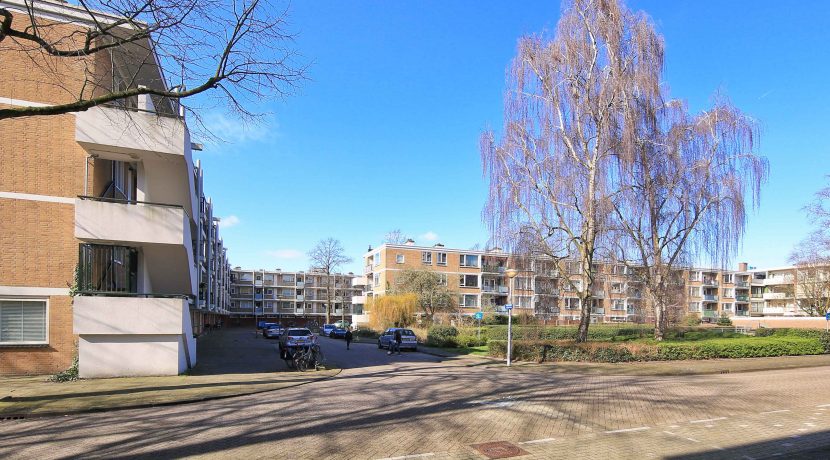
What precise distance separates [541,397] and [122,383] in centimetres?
1180

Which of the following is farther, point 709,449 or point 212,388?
point 212,388

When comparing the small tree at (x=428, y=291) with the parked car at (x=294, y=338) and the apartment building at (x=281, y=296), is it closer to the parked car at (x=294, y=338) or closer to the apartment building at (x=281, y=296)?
the parked car at (x=294, y=338)

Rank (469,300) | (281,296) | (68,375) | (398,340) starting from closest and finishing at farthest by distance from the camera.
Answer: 1. (68,375)
2. (398,340)
3. (469,300)
4. (281,296)

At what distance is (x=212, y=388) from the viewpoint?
1355cm

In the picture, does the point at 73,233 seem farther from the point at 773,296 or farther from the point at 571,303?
the point at 773,296

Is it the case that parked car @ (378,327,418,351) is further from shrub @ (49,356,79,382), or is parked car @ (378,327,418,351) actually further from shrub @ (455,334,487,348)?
shrub @ (49,356,79,382)

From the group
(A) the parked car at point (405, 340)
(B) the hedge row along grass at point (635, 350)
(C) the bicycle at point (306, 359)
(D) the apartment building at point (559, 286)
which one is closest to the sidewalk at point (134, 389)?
(C) the bicycle at point (306, 359)

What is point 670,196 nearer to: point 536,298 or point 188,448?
point 536,298

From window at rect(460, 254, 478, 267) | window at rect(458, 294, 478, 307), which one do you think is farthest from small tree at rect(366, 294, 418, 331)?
window at rect(460, 254, 478, 267)

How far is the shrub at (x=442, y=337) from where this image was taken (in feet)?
113

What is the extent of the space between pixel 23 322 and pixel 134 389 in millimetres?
5650

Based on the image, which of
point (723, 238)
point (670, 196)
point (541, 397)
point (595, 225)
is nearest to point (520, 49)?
point (595, 225)

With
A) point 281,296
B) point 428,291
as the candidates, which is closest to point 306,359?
point 428,291

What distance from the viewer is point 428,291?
185ft
